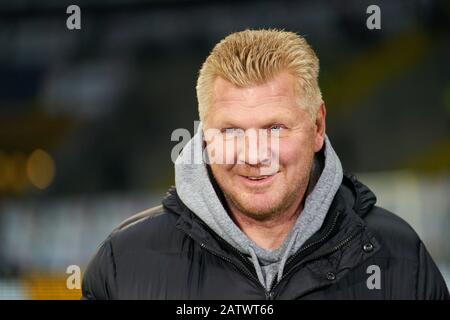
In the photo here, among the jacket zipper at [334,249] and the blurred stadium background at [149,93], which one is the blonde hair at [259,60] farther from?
the blurred stadium background at [149,93]

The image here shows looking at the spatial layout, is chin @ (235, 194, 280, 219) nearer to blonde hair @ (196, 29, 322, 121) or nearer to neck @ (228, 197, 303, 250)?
neck @ (228, 197, 303, 250)

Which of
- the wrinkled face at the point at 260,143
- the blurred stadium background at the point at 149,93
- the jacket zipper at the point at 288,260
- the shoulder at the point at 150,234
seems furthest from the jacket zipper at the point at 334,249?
the blurred stadium background at the point at 149,93

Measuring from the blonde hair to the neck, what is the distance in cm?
24

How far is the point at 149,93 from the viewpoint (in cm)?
837

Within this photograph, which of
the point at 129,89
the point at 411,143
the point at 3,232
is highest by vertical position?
the point at 129,89

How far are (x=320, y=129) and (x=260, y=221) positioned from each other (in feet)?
0.80

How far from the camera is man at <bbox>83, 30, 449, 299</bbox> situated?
4.99 feet

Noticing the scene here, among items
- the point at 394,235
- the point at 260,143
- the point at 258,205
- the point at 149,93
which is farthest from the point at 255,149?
the point at 149,93

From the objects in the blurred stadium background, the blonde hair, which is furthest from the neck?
the blurred stadium background

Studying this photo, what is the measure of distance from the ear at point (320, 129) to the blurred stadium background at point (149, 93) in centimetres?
550

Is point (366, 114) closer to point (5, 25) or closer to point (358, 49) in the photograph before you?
point (358, 49)

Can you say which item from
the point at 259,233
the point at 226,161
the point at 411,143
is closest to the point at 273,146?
the point at 226,161

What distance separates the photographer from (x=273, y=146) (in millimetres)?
1511

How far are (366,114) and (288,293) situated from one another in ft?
22.0
